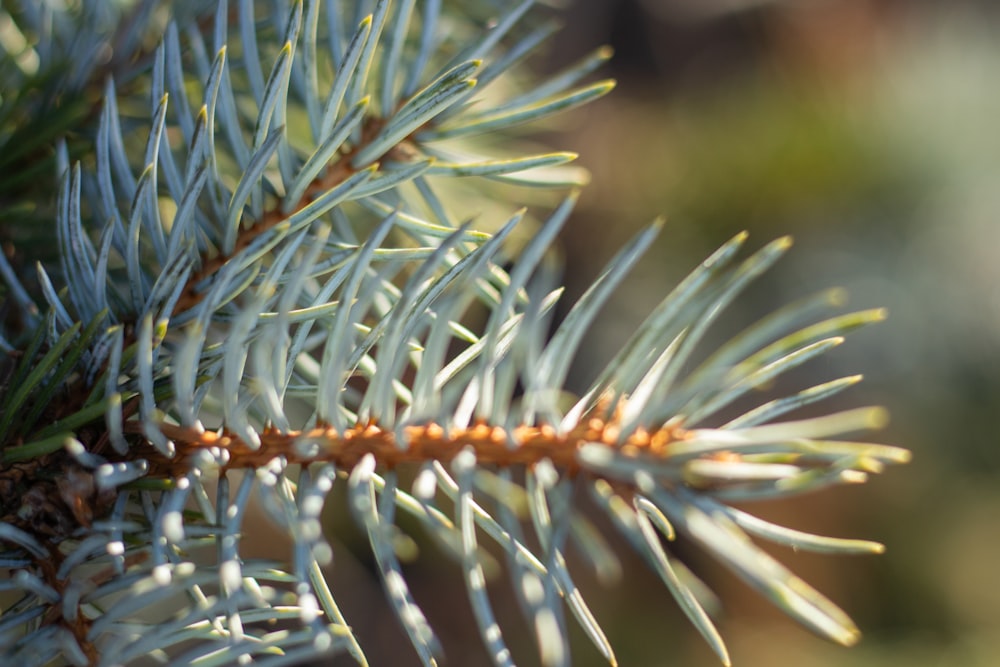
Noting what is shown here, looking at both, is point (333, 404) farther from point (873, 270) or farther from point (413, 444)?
point (873, 270)

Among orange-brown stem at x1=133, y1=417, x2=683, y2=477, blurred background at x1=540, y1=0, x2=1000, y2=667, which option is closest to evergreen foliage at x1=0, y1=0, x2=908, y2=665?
orange-brown stem at x1=133, y1=417, x2=683, y2=477

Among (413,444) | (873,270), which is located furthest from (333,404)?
(873,270)

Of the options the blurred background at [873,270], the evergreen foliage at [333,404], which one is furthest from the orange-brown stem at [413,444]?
the blurred background at [873,270]

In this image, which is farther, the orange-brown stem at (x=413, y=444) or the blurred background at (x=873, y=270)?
the blurred background at (x=873, y=270)

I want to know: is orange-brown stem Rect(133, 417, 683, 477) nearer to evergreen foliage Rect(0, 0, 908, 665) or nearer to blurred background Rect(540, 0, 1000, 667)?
evergreen foliage Rect(0, 0, 908, 665)

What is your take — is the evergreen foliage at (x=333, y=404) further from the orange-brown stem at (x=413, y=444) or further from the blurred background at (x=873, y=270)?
the blurred background at (x=873, y=270)

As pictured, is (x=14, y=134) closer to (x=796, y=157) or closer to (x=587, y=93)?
(x=587, y=93)
